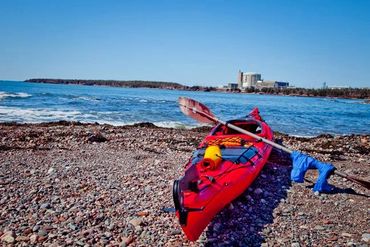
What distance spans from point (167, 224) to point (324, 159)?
902 centimetres

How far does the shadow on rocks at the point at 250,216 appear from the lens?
18.2 feet

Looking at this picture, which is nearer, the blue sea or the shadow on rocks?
the shadow on rocks

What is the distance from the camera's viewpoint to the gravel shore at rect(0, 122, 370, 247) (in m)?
5.51

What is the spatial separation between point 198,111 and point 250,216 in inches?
288

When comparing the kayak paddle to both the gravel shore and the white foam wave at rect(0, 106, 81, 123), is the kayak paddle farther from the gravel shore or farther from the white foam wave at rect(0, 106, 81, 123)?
the white foam wave at rect(0, 106, 81, 123)

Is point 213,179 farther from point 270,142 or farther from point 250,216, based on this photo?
point 270,142

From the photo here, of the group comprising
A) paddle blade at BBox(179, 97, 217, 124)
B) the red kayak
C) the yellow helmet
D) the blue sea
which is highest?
paddle blade at BBox(179, 97, 217, 124)

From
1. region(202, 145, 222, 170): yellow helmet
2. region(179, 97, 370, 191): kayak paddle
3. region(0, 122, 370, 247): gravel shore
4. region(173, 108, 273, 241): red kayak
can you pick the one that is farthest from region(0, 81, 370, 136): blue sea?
region(202, 145, 222, 170): yellow helmet

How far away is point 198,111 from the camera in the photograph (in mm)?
13289

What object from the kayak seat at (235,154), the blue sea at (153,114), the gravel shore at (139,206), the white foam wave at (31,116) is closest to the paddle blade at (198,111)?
the gravel shore at (139,206)

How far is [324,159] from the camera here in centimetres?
1271

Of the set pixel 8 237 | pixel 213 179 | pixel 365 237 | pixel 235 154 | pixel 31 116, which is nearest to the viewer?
pixel 8 237

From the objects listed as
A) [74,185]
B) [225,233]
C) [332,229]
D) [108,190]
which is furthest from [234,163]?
[74,185]

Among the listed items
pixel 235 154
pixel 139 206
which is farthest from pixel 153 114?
pixel 139 206
